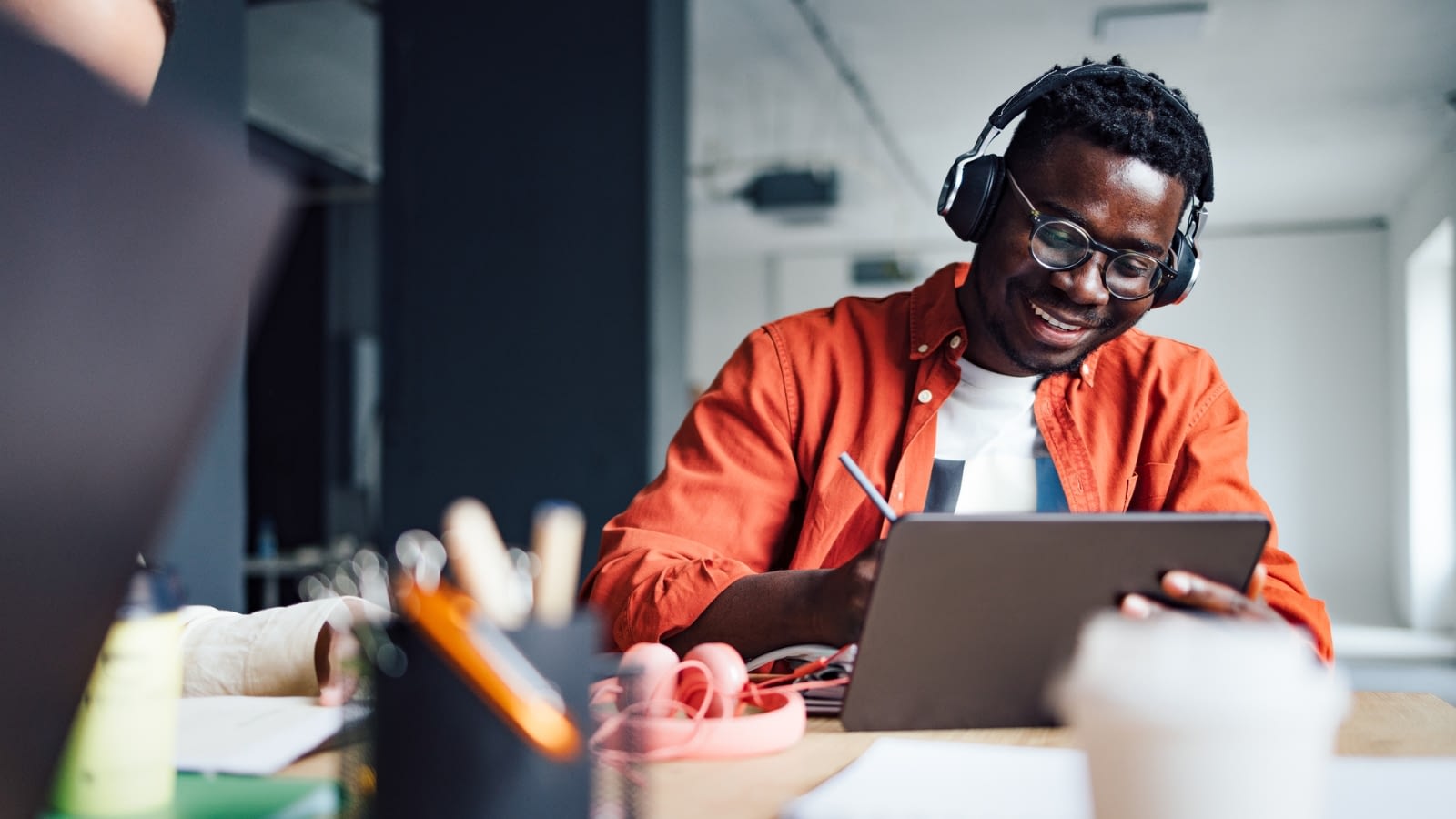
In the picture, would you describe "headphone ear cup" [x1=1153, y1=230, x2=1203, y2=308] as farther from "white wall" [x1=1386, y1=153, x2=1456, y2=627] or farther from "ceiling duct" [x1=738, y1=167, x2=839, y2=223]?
"white wall" [x1=1386, y1=153, x2=1456, y2=627]

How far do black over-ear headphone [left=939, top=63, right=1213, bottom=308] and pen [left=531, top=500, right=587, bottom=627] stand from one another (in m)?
1.10

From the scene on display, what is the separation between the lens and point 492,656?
46 cm

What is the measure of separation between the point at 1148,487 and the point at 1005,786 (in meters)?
0.89

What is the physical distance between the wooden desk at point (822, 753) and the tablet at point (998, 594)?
26 mm

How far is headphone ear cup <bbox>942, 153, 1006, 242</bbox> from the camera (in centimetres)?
148

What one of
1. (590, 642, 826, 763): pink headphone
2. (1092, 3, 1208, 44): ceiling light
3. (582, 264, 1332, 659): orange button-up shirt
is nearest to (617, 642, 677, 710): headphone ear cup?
(590, 642, 826, 763): pink headphone

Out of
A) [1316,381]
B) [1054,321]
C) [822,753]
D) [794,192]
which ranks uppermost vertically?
[794,192]

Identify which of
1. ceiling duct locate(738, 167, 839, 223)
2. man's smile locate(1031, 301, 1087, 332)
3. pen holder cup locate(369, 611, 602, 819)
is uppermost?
ceiling duct locate(738, 167, 839, 223)

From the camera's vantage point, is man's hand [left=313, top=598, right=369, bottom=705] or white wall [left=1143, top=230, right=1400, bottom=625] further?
white wall [left=1143, top=230, right=1400, bottom=625]

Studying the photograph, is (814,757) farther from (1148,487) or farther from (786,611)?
(1148,487)

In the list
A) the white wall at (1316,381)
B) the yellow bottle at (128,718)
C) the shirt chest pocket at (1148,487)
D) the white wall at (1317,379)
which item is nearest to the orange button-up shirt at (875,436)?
the shirt chest pocket at (1148,487)

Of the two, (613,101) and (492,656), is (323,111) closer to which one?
(613,101)

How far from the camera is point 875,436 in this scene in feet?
4.90

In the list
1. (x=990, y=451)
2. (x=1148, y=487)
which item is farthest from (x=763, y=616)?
(x=1148, y=487)
